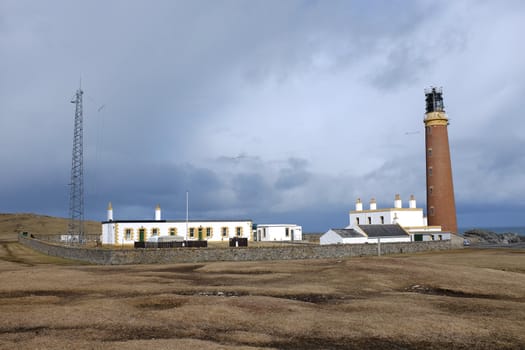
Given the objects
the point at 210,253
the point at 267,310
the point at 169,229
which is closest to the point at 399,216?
the point at 169,229

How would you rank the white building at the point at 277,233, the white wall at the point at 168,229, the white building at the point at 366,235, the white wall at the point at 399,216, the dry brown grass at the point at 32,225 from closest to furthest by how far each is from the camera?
the white building at the point at 366,235 → the white wall at the point at 168,229 → the white wall at the point at 399,216 → the white building at the point at 277,233 → the dry brown grass at the point at 32,225

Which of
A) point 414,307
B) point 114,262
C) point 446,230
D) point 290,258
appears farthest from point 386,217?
point 414,307

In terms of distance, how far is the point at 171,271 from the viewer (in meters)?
35.4

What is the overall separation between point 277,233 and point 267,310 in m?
59.8

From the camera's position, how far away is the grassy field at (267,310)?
1473 centimetres

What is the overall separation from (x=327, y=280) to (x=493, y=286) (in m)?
9.62

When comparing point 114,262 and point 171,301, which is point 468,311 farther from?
point 114,262

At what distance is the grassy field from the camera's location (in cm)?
1473

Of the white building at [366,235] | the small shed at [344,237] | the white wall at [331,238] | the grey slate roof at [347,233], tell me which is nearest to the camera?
the small shed at [344,237]

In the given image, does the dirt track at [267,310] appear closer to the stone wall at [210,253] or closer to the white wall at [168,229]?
the stone wall at [210,253]

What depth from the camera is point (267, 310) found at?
1919 centimetres

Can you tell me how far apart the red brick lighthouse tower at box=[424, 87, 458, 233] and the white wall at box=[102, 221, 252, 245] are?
28768mm

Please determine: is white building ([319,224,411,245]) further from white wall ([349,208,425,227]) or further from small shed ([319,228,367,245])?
white wall ([349,208,425,227])

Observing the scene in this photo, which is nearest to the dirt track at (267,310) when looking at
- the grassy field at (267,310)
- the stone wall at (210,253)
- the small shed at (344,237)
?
the grassy field at (267,310)
